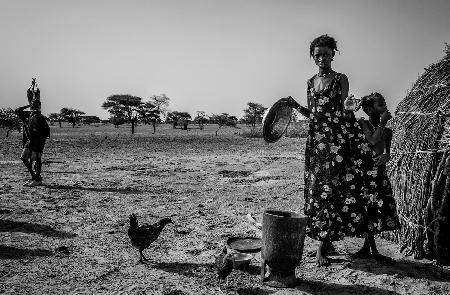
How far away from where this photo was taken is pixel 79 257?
4.12 m

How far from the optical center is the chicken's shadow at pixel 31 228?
488cm

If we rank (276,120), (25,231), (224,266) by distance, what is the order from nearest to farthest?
(224,266), (276,120), (25,231)

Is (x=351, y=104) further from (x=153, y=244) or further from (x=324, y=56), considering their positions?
(x=153, y=244)

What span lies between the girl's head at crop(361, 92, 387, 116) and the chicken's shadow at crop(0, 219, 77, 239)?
169 inches

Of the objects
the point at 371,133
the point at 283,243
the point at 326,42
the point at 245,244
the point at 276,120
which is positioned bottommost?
the point at 245,244

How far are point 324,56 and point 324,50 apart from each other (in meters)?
0.06

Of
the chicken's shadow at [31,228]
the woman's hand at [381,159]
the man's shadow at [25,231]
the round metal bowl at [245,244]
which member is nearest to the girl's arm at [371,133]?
the woman's hand at [381,159]

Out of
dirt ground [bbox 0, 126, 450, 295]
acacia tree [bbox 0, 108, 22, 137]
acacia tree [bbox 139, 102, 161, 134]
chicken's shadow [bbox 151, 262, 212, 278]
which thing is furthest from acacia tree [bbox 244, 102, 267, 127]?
chicken's shadow [bbox 151, 262, 212, 278]

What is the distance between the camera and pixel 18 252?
4195 millimetres

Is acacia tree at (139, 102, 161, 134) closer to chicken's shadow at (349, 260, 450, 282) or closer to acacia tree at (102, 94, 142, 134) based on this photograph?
acacia tree at (102, 94, 142, 134)

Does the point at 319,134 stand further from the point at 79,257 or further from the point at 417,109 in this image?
the point at 79,257

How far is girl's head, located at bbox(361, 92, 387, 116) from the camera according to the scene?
3490 millimetres

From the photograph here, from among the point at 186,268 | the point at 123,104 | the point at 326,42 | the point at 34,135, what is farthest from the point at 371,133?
the point at 123,104

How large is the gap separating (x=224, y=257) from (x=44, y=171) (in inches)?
358
